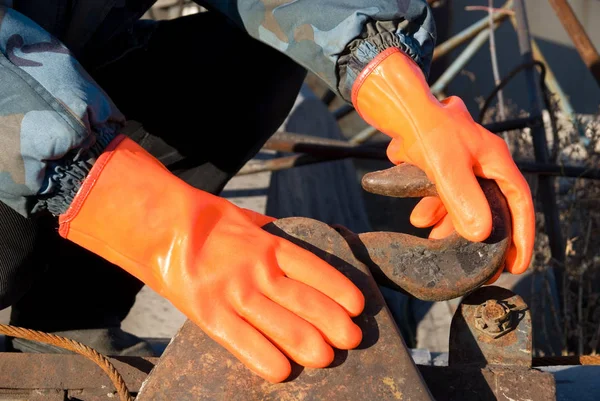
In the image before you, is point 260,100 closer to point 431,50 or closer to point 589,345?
point 431,50

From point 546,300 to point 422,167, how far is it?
5.51ft

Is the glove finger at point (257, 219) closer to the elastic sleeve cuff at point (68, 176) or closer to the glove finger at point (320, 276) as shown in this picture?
the glove finger at point (320, 276)

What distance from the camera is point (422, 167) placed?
1347 mm

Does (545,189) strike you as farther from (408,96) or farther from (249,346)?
(249,346)

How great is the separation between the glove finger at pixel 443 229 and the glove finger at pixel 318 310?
33cm

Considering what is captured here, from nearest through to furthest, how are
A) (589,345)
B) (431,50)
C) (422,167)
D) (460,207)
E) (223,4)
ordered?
(460,207)
(422,167)
(431,50)
(223,4)
(589,345)

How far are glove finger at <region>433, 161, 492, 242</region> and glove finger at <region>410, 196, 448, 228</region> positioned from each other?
10 centimetres

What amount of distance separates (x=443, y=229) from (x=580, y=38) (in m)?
1.44

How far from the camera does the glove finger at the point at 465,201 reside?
4.02 ft

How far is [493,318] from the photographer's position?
4.22 feet

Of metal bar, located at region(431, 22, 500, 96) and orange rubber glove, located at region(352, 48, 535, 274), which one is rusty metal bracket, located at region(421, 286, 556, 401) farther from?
metal bar, located at region(431, 22, 500, 96)

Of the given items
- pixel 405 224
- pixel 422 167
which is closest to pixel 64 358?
pixel 422 167

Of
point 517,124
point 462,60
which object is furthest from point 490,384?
point 462,60

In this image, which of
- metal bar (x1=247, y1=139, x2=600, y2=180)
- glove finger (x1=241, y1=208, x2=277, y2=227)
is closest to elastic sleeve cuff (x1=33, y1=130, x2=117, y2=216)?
glove finger (x1=241, y1=208, x2=277, y2=227)
